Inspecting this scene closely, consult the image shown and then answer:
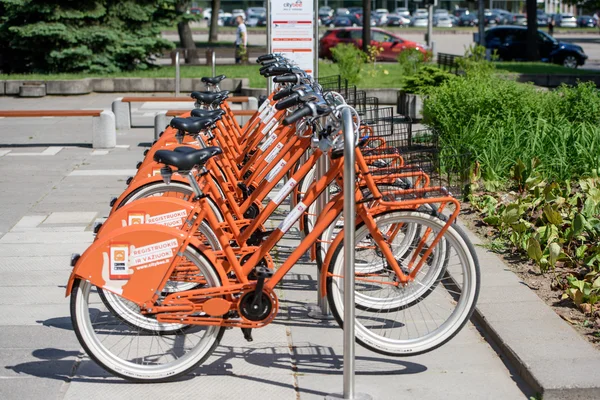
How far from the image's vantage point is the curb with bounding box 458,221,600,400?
14.2ft

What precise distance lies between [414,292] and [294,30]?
640cm

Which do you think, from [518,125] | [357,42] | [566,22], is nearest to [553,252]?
[518,125]

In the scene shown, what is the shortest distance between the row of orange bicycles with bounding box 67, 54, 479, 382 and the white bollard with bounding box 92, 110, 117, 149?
7509 mm

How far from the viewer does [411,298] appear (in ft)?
17.1

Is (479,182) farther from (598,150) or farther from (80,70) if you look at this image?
(80,70)

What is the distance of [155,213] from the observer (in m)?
4.75

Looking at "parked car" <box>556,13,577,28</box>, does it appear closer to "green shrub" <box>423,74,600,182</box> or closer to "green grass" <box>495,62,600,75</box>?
"green grass" <box>495,62,600,75</box>

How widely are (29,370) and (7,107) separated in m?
14.3

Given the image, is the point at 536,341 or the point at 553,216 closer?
the point at 536,341

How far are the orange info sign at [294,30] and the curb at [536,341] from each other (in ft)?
18.3

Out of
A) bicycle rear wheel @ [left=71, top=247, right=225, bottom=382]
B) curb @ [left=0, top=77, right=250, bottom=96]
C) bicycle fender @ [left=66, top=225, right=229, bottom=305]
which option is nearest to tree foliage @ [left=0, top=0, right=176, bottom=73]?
curb @ [left=0, top=77, right=250, bottom=96]

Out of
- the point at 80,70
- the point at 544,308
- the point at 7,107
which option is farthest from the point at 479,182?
the point at 80,70

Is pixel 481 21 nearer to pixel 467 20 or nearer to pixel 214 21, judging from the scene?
pixel 214 21

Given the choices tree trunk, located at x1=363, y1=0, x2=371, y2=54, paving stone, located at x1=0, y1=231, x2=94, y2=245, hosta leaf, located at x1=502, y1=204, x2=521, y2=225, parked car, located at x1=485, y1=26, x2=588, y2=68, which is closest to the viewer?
hosta leaf, located at x1=502, y1=204, x2=521, y2=225
